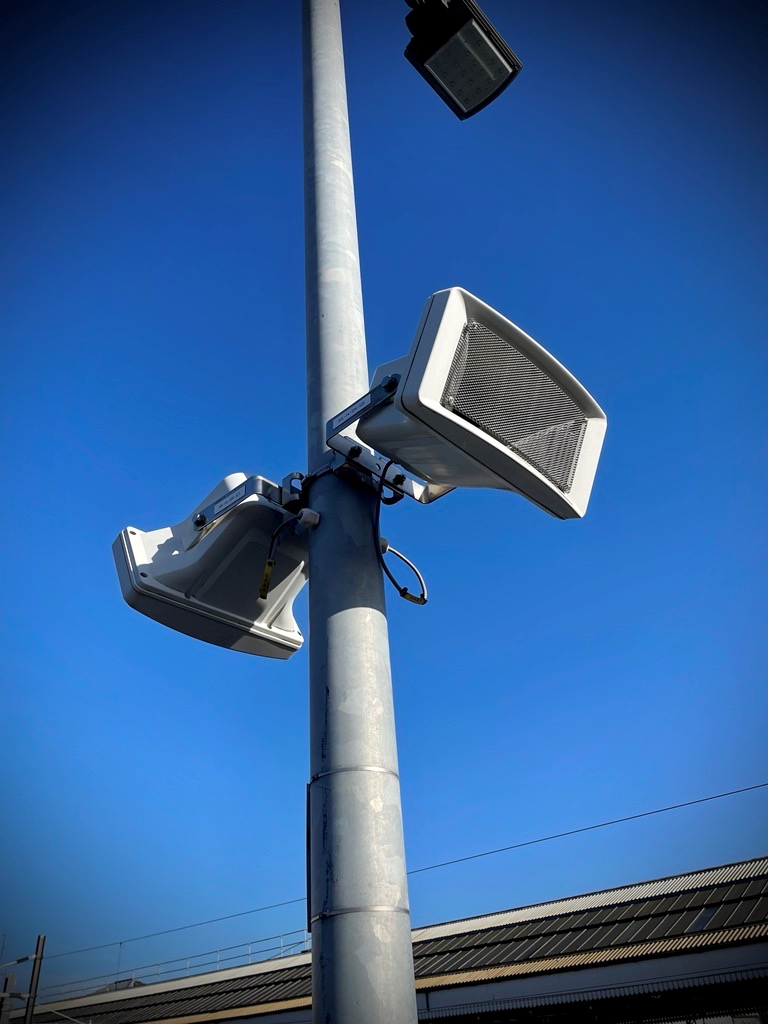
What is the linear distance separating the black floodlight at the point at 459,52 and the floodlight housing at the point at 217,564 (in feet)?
7.34

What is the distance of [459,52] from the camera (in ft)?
12.3

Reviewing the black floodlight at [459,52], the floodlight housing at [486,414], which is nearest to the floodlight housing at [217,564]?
the floodlight housing at [486,414]

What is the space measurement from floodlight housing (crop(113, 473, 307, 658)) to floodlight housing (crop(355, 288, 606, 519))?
61 centimetres

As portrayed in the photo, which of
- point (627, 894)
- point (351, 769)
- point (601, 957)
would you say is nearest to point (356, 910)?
point (351, 769)

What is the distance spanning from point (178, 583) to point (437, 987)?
1494 centimetres

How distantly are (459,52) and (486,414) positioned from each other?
7.39 ft

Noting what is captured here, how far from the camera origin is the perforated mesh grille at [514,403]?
2.36 meters

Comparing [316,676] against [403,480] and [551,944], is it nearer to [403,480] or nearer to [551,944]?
[403,480]

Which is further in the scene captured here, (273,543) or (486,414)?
(273,543)

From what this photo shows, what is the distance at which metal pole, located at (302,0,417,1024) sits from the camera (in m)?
2.04

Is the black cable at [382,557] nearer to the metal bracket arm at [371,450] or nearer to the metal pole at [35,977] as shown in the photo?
the metal bracket arm at [371,450]

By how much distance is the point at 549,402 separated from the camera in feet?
8.63

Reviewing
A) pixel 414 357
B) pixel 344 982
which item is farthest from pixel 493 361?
pixel 344 982

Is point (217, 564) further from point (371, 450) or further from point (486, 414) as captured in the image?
point (486, 414)
